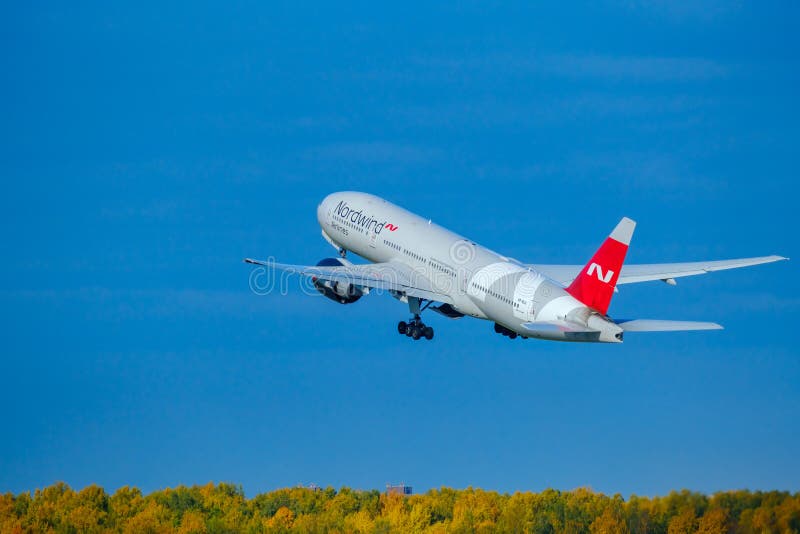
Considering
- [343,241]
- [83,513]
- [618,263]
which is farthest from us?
[83,513]

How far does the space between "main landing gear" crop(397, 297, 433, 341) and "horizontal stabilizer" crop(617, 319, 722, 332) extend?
14261 mm

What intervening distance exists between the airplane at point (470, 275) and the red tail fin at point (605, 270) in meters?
0.04

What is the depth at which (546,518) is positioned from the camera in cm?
10869

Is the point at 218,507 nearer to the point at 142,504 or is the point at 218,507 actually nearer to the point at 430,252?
the point at 142,504

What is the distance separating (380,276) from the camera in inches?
3880

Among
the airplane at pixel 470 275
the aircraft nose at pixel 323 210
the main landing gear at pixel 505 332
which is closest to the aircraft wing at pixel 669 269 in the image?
the airplane at pixel 470 275

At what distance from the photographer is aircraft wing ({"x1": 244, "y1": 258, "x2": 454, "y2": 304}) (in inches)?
3787

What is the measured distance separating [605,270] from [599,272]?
1.32ft

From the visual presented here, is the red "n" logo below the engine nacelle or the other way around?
below

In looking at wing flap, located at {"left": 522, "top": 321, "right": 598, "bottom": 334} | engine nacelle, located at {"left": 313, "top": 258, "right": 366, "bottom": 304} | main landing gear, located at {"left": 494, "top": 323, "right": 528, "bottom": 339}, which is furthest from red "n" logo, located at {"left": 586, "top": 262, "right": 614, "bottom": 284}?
engine nacelle, located at {"left": 313, "top": 258, "right": 366, "bottom": 304}

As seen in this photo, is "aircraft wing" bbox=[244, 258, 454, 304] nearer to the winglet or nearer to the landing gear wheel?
the landing gear wheel

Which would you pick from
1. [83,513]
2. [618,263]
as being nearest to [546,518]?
[618,263]

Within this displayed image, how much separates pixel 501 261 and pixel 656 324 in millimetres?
10265

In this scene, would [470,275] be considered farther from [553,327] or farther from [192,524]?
[192,524]
